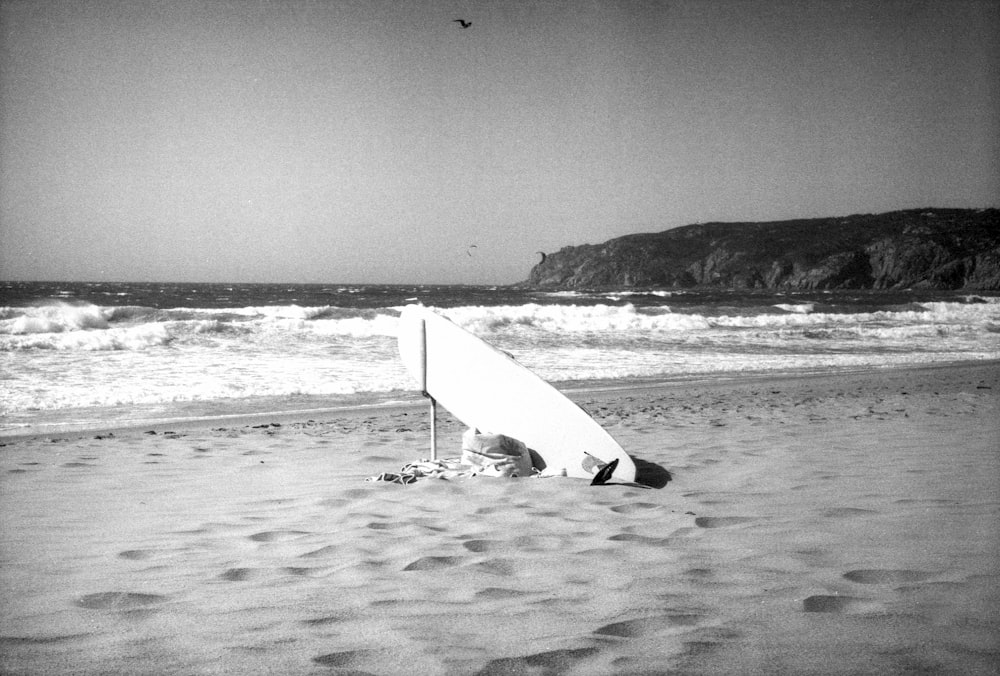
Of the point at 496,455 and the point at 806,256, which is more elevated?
the point at 806,256

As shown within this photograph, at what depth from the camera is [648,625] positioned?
2.19 m

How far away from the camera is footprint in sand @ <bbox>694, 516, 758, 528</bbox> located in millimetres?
3318

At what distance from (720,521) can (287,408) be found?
17.5ft

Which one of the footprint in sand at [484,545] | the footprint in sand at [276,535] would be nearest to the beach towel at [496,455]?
the footprint in sand at [484,545]

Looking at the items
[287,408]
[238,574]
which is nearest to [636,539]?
[238,574]

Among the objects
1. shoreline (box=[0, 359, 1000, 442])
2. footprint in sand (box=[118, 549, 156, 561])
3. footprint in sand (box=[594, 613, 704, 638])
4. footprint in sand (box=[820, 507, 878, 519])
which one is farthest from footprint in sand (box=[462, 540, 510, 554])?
shoreline (box=[0, 359, 1000, 442])

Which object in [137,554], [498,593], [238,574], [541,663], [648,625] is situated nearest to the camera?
[541,663]

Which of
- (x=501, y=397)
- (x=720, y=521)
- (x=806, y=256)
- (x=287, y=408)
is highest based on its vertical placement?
(x=806, y=256)

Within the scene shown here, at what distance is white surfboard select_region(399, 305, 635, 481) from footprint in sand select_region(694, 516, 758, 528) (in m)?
0.79

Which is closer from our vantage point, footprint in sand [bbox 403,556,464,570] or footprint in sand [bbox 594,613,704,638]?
footprint in sand [bbox 594,613,704,638]

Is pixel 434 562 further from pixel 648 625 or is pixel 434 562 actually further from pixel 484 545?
pixel 648 625

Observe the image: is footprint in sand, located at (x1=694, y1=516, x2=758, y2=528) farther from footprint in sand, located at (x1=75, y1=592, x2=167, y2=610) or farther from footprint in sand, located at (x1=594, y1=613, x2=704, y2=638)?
footprint in sand, located at (x1=75, y1=592, x2=167, y2=610)

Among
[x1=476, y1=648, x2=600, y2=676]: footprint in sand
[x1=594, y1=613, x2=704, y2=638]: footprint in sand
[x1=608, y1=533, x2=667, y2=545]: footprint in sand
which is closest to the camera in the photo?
[x1=476, y1=648, x2=600, y2=676]: footprint in sand

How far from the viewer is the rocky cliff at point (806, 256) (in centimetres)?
6231
